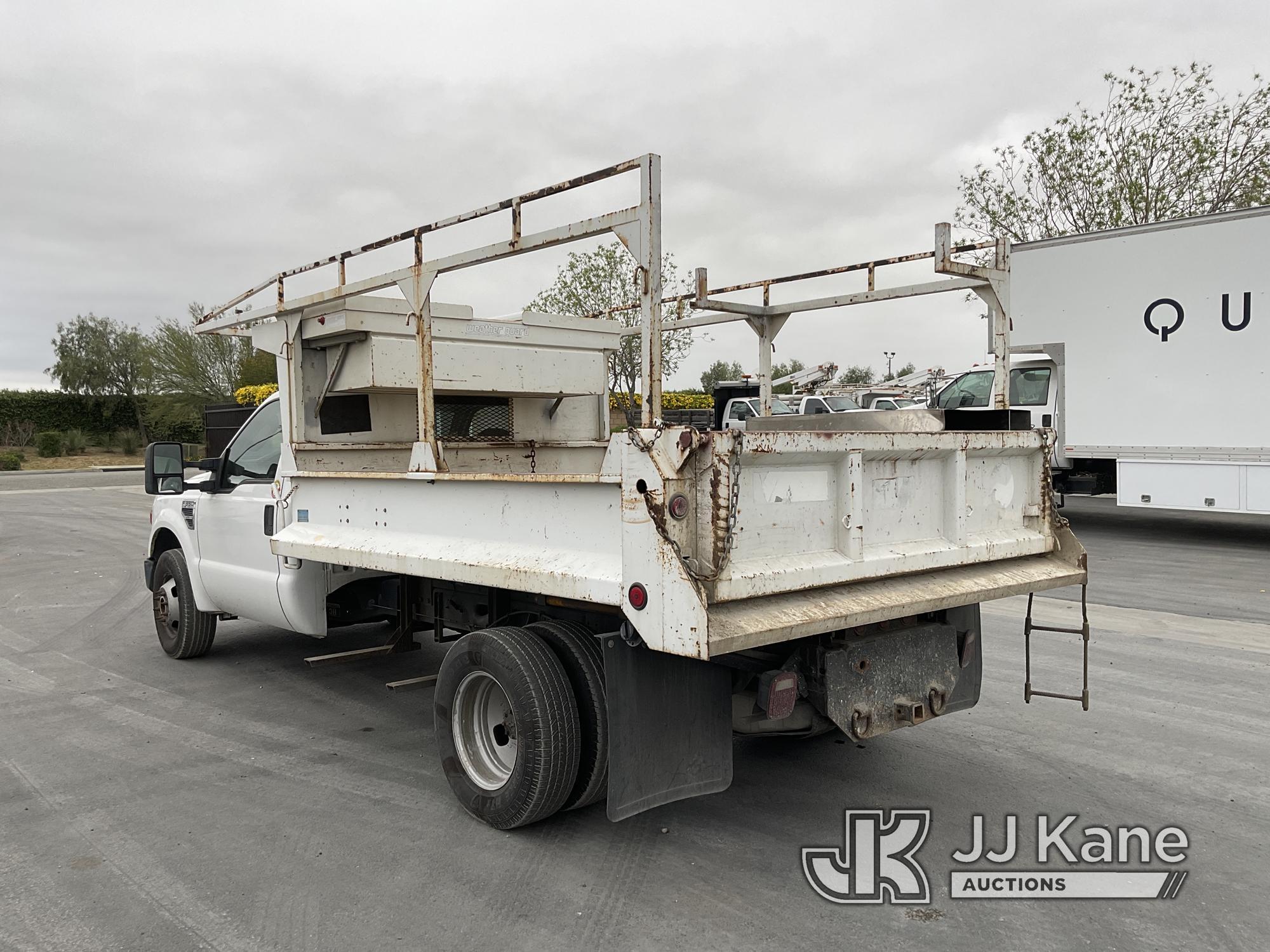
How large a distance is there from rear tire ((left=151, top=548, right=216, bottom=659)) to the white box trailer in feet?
32.0

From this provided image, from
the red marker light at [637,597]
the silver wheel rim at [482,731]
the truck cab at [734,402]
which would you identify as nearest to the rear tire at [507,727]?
the silver wheel rim at [482,731]

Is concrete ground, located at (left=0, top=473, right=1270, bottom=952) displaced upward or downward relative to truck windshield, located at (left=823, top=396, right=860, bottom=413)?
downward

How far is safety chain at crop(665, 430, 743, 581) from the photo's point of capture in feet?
10.5

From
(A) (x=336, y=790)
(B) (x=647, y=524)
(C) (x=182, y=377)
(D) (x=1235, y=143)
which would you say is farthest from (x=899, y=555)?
(C) (x=182, y=377)

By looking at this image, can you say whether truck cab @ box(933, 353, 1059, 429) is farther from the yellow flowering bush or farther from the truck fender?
the yellow flowering bush

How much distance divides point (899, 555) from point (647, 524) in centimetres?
124

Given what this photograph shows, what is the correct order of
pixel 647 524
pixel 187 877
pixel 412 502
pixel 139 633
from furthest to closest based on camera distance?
pixel 139 633 → pixel 412 502 → pixel 187 877 → pixel 647 524

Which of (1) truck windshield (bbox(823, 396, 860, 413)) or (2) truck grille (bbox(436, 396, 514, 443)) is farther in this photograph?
(1) truck windshield (bbox(823, 396, 860, 413))

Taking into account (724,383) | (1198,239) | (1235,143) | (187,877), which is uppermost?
(1235,143)

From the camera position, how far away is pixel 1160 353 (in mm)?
12453

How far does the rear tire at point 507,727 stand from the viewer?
12.2 ft

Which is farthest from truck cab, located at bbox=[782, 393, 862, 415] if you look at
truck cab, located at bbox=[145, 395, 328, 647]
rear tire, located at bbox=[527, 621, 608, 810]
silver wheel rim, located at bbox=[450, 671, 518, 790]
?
rear tire, located at bbox=[527, 621, 608, 810]

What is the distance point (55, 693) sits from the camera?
6266 mm

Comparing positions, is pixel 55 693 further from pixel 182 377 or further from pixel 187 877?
pixel 182 377
